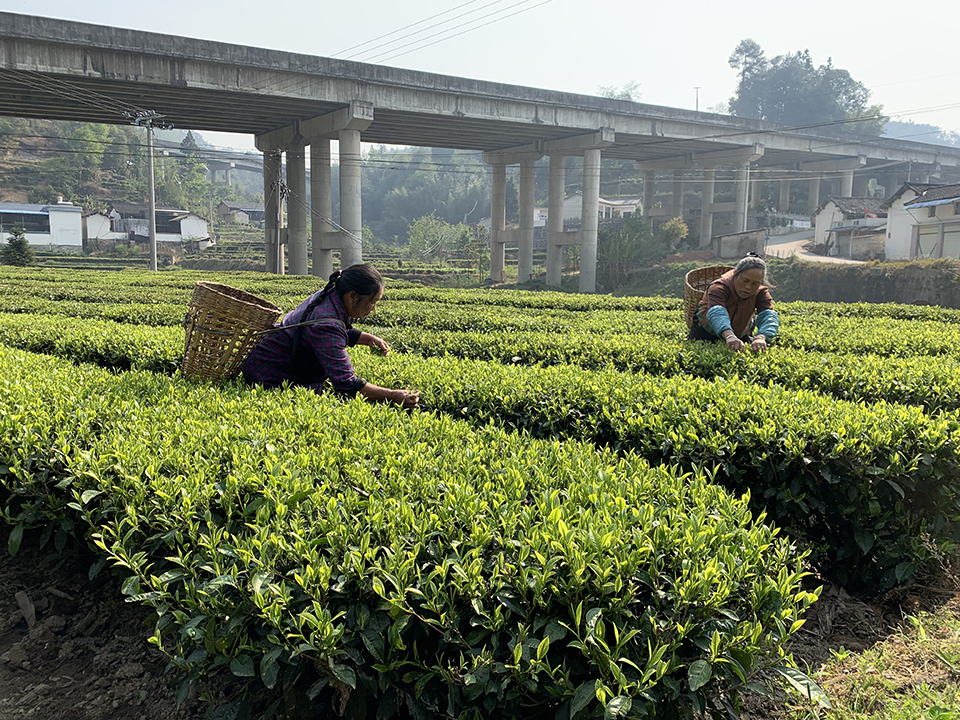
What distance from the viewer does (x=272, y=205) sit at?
33.8 m

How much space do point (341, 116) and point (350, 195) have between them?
3.17 m

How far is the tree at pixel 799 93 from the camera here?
72625 millimetres

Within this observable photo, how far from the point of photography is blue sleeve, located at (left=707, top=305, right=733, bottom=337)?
19.1 feet

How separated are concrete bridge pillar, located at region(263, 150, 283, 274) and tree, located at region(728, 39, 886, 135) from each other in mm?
59089

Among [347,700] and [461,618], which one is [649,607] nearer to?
[461,618]

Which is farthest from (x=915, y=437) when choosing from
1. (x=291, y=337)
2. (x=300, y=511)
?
(x=291, y=337)

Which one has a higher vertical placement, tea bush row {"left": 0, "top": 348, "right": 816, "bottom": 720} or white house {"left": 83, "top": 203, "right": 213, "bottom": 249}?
white house {"left": 83, "top": 203, "right": 213, "bottom": 249}

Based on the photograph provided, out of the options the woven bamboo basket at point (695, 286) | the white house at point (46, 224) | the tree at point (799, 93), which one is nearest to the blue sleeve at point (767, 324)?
the woven bamboo basket at point (695, 286)

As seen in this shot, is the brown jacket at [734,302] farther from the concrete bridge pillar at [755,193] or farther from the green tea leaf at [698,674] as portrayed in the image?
the concrete bridge pillar at [755,193]

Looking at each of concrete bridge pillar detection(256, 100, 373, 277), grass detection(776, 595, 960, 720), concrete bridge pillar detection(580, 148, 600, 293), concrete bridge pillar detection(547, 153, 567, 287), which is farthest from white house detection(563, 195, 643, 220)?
grass detection(776, 595, 960, 720)

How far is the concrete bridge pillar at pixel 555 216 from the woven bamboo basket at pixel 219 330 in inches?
1283

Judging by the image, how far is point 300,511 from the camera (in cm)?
231

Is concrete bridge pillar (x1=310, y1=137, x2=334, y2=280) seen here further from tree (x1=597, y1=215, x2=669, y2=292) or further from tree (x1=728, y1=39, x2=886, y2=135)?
tree (x1=728, y1=39, x2=886, y2=135)

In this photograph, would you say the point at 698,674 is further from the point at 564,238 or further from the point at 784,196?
the point at 784,196
